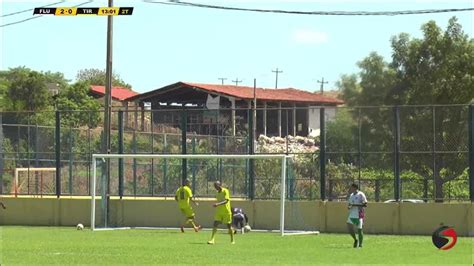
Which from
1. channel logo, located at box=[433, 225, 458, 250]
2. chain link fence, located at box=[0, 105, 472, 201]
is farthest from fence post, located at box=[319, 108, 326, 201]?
channel logo, located at box=[433, 225, 458, 250]

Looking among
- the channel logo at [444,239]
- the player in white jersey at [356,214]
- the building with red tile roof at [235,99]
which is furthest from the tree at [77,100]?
the player in white jersey at [356,214]

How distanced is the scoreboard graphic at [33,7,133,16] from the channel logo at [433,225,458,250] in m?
12.7

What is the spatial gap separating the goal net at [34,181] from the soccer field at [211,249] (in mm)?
6143

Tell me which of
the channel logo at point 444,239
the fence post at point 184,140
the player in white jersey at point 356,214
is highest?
the fence post at point 184,140

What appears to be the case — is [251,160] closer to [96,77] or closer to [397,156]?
[397,156]

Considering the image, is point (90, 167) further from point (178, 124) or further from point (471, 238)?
point (471, 238)

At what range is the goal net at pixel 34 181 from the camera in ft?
127

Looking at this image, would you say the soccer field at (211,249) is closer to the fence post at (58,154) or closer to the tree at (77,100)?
the fence post at (58,154)

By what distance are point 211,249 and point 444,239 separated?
6.11m

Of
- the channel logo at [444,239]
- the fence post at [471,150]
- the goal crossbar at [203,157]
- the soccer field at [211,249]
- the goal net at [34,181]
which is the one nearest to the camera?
the soccer field at [211,249]

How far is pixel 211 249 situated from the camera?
25.0m

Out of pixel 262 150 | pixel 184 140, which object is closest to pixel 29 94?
pixel 262 150

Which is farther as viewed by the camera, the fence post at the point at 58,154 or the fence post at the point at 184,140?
the fence post at the point at 58,154

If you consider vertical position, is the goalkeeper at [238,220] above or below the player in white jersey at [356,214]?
below
